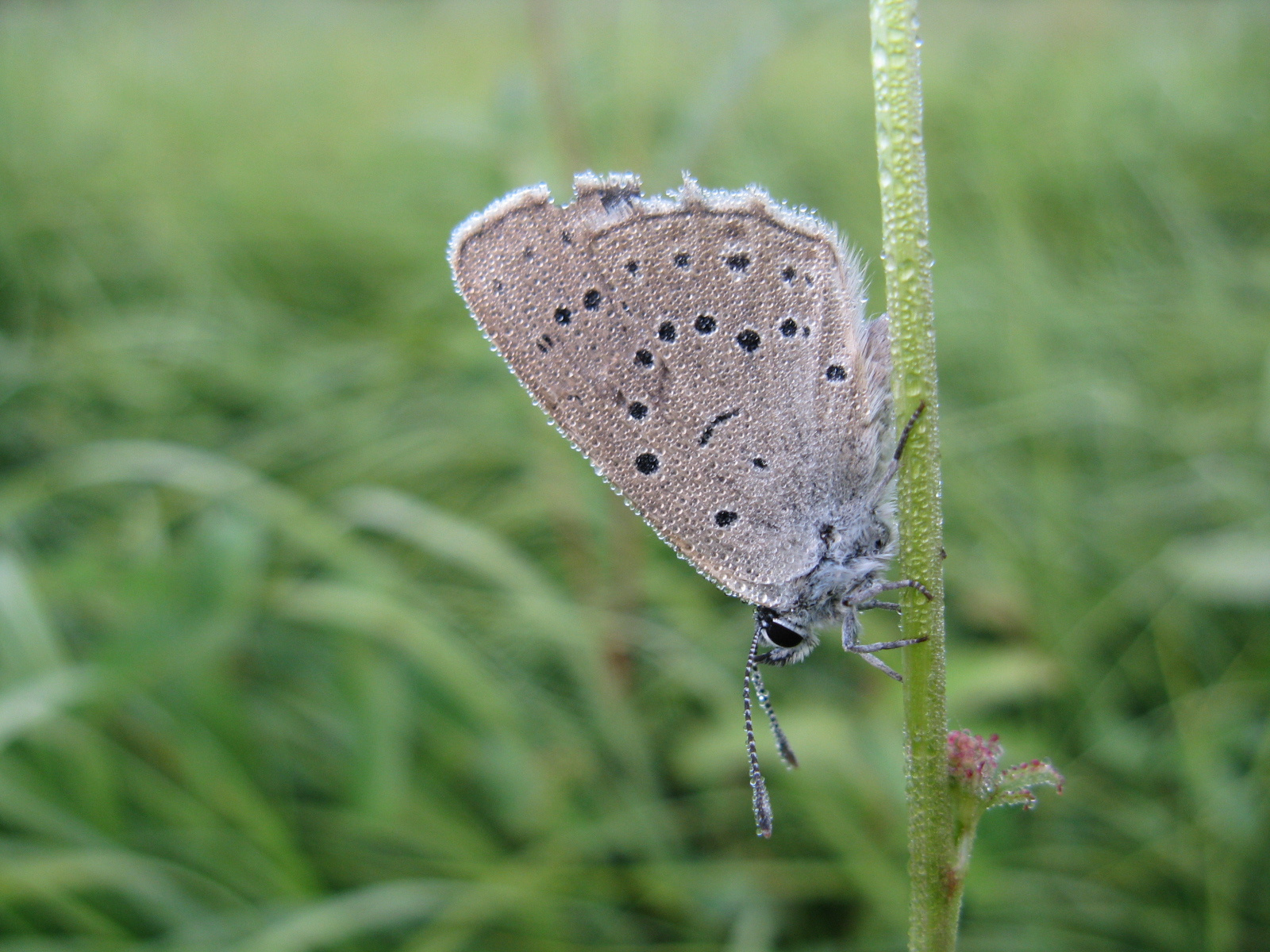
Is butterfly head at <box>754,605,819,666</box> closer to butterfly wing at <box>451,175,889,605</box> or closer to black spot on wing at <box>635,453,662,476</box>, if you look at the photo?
butterfly wing at <box>451,175,889,605</box>

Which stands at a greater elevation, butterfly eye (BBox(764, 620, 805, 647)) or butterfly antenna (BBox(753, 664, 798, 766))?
butterfly eye (BBox(764, 620, 805, 647))

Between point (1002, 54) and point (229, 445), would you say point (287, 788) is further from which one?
point (1002, 54)

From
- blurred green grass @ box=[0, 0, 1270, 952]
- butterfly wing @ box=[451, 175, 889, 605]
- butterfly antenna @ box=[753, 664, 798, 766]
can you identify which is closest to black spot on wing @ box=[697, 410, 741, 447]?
butterfly wing @ box=[451, 175, 889, 605]

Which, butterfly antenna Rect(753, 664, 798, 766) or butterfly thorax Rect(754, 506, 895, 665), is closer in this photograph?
butterfly antenna Rect(753, 664, 798, 766)

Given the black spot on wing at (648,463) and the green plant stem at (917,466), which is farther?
the black spot on wing at (648,463)

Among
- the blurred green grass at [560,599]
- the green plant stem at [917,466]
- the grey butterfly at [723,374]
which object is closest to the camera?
the green plant stem at [917,466]

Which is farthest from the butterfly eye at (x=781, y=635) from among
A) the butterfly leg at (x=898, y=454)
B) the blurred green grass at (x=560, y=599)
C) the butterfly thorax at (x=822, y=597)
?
the blurred green grass at (x=560, y=599)

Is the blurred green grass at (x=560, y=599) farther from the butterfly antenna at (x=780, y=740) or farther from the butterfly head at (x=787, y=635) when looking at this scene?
the butterfly head at (x=787, y=635)
